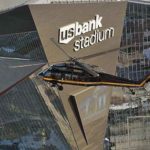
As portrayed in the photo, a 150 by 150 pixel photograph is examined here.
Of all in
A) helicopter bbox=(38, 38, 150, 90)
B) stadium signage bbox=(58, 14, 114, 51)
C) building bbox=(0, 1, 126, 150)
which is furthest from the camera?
stadium signage bbox=(58, 14, 114, 51)

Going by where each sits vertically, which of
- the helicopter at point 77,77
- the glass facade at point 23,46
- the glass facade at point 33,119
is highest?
the glass facade at point 23,46

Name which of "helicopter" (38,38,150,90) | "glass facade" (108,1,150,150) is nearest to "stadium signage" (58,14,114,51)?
"glass facade" (108,1,150,150)

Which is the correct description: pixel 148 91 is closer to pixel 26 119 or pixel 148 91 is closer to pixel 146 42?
pixel 146 42

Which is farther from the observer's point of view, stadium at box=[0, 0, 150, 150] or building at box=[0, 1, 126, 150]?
stadium at box=[0, 0, 150, 150]

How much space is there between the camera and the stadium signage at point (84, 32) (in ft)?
86.3

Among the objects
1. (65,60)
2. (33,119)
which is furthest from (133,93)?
(33,119)

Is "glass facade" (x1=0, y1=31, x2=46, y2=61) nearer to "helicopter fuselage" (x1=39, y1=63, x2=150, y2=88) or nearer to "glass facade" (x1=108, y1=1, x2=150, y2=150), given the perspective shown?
"helicopter fuselage" (x1=39, y1=63, x2=150, y2=88)

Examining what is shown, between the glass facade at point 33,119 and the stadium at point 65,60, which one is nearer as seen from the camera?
the stadium at point 65,60

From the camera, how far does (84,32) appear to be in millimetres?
27078

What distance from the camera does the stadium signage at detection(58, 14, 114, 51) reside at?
26.3 m

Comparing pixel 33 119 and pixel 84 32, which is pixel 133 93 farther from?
pixel 33 119

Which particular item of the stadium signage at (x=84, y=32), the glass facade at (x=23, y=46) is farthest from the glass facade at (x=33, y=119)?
the stadium signage at (x=84, y=32)

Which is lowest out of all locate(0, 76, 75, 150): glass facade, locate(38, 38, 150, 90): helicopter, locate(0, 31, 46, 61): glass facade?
locate(0, 76, 75, 150): glass facade

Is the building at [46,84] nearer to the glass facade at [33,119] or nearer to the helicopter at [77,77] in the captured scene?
the glass facade at [33,119]
